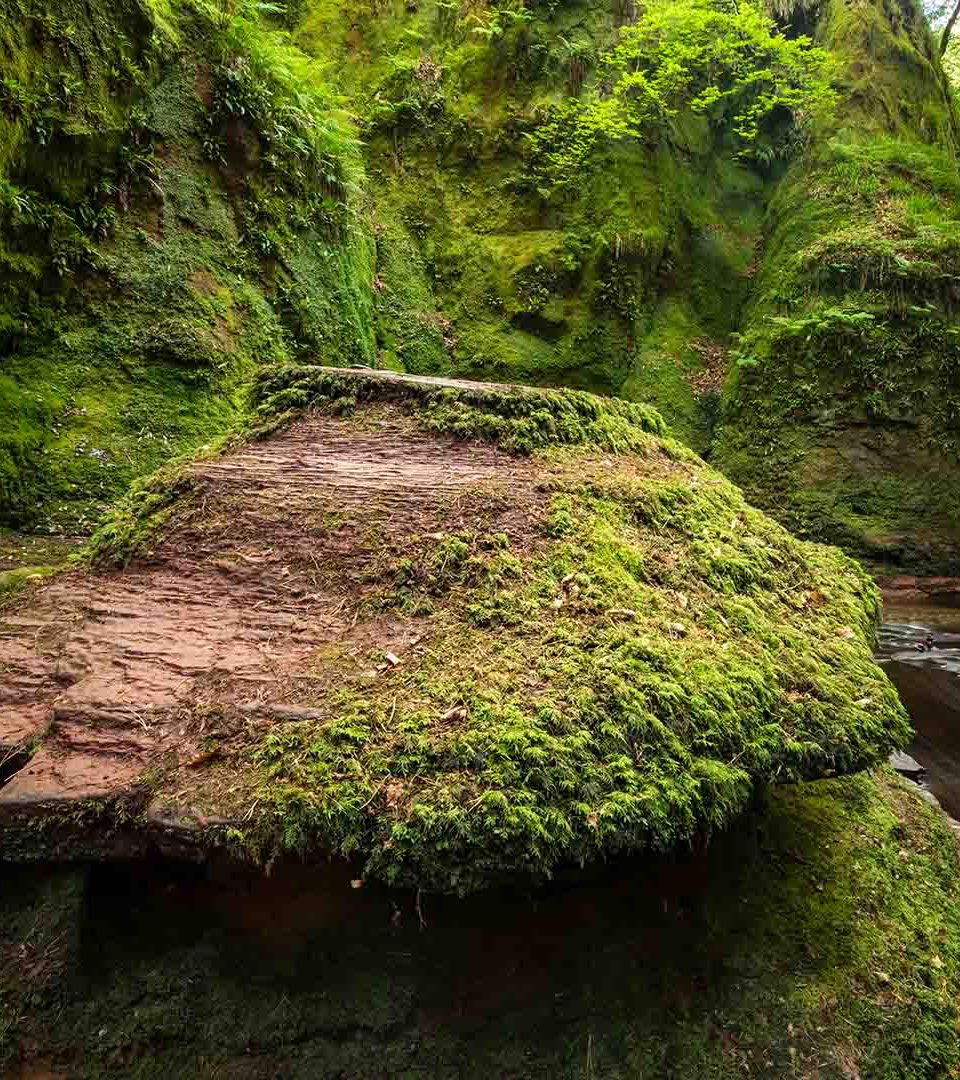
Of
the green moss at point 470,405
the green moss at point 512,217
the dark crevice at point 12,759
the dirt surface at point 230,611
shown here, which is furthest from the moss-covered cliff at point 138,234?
the green moss at point 512,217

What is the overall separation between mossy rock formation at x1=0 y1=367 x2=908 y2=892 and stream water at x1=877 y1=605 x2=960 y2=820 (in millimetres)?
1797

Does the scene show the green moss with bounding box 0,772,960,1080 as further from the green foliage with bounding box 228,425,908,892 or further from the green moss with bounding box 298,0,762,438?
the green moss with bounding box 298,0,762,438

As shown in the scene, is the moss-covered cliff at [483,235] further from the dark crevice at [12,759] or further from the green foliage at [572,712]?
the green foliage at [572,712]

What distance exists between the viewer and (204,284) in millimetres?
6871

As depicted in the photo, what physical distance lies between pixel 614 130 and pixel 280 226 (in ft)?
25.7

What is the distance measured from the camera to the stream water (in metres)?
4.81

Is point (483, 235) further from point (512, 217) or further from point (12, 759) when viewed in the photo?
point (12, 759)

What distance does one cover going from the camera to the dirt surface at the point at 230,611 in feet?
6.98

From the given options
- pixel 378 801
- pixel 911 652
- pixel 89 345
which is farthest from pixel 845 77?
pixel 378 801

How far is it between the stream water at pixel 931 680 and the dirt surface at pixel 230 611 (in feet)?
12.9

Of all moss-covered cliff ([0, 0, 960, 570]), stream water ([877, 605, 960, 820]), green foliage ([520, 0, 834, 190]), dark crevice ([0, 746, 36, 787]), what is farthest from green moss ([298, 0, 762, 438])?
dark crevice ([0, 746, 36, 787])

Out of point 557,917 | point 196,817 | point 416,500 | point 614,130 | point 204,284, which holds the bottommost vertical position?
point 557,917

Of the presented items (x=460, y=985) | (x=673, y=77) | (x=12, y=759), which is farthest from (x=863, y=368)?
(x=12, y=759)

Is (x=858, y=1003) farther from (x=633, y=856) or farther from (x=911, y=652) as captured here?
(x=911, y=652)
